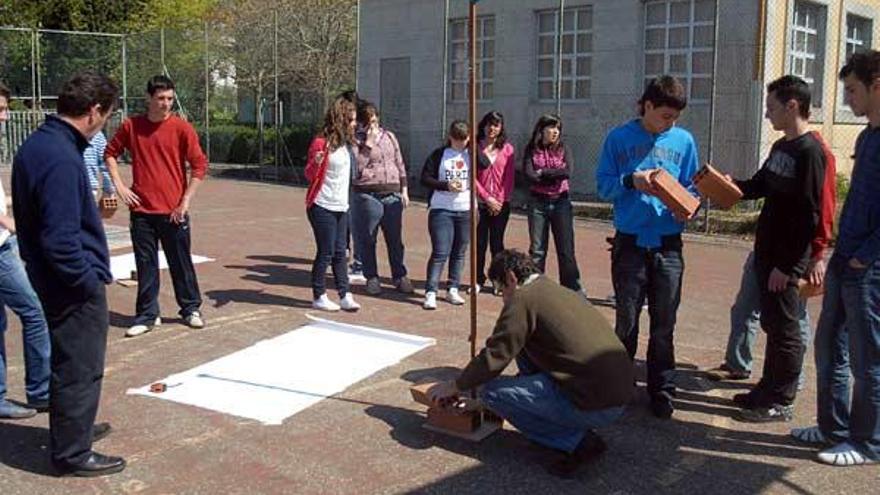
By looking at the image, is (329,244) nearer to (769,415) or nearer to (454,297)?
(454,297)

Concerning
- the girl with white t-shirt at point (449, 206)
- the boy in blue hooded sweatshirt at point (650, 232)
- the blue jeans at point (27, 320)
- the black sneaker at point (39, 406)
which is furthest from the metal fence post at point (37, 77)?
the boy in blue hooded sweatshirt at point (650, 232)

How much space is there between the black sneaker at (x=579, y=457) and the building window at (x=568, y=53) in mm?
13369

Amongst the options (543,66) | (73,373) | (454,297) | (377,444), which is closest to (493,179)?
(454,297)

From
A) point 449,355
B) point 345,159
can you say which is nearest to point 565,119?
point 345,159

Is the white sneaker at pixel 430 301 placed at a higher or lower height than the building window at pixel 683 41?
lower

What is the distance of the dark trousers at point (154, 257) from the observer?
671cm

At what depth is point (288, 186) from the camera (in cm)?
1973

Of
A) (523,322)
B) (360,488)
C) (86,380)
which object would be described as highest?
(523,322)

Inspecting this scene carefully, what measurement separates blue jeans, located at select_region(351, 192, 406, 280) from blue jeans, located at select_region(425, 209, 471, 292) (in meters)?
0.46

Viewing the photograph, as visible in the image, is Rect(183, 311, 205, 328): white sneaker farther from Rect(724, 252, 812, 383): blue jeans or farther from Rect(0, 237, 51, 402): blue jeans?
Rect(724, 252, 812, 383): blue jeans

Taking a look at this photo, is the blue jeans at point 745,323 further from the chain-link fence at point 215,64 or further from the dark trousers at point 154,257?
the chain-link fence at point 215,64

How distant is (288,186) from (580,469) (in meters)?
16.1

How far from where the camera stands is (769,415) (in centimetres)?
514

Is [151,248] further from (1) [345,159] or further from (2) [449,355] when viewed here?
(2) [449,355]
